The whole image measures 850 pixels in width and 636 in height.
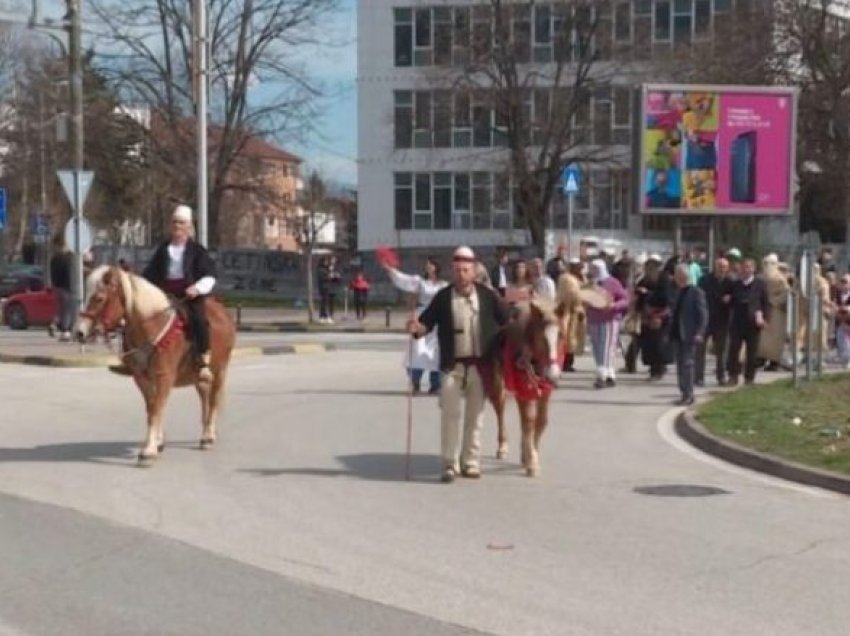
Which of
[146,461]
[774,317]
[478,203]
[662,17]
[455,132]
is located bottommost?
[146,461]

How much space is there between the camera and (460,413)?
12117 mm

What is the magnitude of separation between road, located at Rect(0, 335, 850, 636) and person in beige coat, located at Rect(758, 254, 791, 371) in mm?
7818

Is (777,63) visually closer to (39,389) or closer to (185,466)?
(39,389)

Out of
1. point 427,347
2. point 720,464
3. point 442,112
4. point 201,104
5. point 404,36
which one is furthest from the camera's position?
point 404,36

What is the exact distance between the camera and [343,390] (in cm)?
2034

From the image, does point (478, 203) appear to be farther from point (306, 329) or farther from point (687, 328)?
point (687, 328)

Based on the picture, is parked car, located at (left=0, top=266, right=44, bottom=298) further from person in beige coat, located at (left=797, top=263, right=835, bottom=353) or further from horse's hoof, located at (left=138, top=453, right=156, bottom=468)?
horse's hoof, located at (left=138, top=453, right=156, bottom=468)

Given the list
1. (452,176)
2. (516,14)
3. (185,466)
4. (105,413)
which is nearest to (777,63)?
(516,14)

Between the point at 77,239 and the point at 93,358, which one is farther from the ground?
the point at 77,239

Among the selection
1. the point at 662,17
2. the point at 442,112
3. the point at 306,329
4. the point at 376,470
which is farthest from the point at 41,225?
the point at 376,470

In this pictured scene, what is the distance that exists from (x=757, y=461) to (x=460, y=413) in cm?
293

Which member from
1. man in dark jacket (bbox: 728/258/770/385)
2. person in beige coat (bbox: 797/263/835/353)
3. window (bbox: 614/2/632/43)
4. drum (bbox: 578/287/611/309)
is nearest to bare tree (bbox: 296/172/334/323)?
window (bbox: 614/2/632/43)

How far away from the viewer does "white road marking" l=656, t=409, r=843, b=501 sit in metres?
11.9

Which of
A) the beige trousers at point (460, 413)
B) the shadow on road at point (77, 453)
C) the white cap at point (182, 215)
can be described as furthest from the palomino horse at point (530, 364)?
the shadow on road at point (77, 453)
